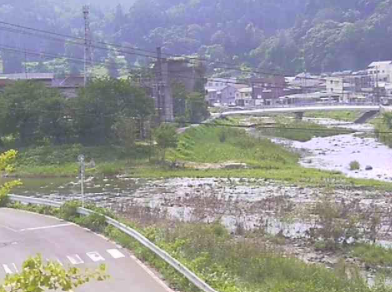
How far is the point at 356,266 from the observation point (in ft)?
40.8

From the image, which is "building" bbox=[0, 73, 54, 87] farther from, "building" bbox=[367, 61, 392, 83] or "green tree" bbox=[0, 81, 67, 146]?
"building" bbox=[367, 61, 392, 83]

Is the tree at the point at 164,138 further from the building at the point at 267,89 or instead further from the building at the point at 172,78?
the building at the point at 267,89

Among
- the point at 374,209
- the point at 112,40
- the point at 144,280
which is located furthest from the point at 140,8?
the point at 144,280

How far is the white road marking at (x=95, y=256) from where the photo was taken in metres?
10.8

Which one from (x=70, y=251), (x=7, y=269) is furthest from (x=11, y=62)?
(x=7, y=269)

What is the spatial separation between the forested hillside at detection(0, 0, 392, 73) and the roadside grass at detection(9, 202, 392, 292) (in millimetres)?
101398

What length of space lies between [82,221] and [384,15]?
109 meters

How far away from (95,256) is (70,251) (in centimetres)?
76

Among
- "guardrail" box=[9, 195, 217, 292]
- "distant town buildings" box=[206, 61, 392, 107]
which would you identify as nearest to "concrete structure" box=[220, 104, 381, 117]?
"distant town buildings" box=[206, 61, 392, 107]

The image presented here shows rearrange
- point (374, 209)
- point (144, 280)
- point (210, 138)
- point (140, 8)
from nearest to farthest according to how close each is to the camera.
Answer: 1. point (144, 280)
2. point (374, 209)
3. point (210, 138)
4. point (140, 8)

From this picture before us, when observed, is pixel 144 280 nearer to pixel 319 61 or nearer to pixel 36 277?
pixel 36 277

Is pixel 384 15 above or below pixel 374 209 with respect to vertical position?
above

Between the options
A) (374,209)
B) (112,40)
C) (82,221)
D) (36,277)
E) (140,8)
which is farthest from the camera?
(140,8)

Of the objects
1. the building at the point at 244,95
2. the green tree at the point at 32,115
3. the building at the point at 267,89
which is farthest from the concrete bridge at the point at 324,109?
the building at the point at 244,95
